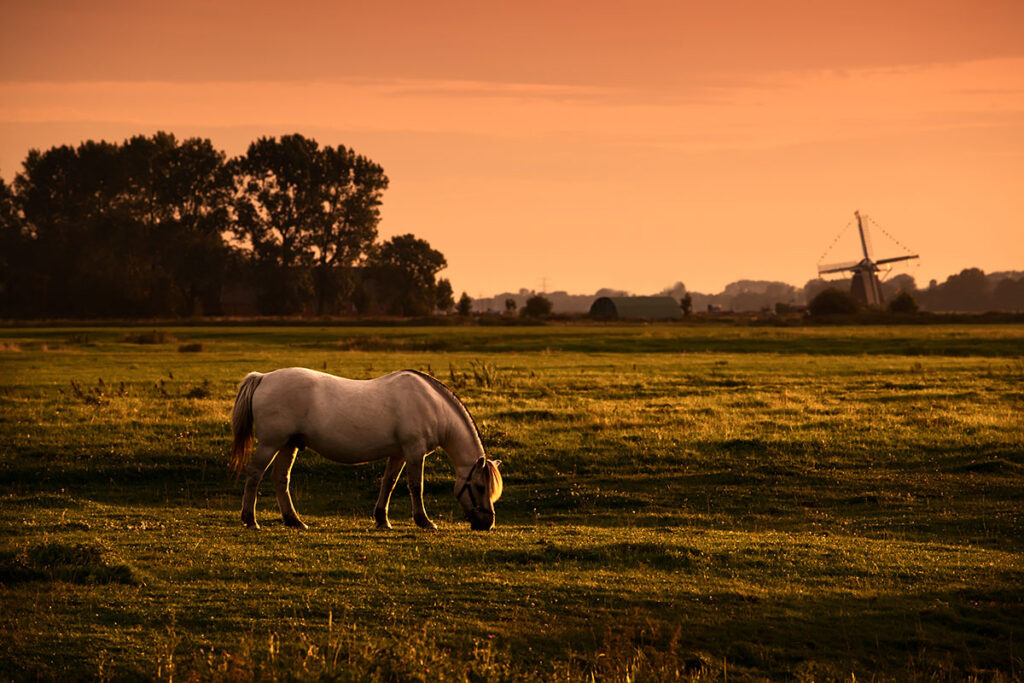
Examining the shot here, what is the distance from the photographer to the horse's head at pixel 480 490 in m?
14.1

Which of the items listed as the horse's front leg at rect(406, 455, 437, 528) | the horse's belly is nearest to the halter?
the horse's front leg at rect(406, 455, 437, 528)

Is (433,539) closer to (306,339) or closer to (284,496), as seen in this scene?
(284,496)

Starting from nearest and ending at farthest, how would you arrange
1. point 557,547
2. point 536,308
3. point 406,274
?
point 557,547
point 406,274
point 536,308

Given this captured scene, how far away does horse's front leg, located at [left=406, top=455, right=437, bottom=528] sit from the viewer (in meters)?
14.2

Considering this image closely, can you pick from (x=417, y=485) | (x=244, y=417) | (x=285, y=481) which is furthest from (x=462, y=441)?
(x=244, y=417)

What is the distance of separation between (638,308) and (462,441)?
428 feet

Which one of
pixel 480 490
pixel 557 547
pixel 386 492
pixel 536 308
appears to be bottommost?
pixel 557 547

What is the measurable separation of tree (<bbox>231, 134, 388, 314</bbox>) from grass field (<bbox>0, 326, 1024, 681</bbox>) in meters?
66.3

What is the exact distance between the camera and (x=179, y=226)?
100750 mm

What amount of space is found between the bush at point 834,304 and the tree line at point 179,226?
5046 cm

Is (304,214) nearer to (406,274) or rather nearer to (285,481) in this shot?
(406,274)

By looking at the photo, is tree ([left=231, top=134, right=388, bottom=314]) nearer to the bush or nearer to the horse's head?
the bush

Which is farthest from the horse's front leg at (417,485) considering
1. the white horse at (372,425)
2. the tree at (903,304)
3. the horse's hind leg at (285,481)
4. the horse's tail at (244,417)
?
the tree at (903,304)

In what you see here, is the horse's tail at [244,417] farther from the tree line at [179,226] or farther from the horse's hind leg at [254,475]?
the tree line at [179,226]
